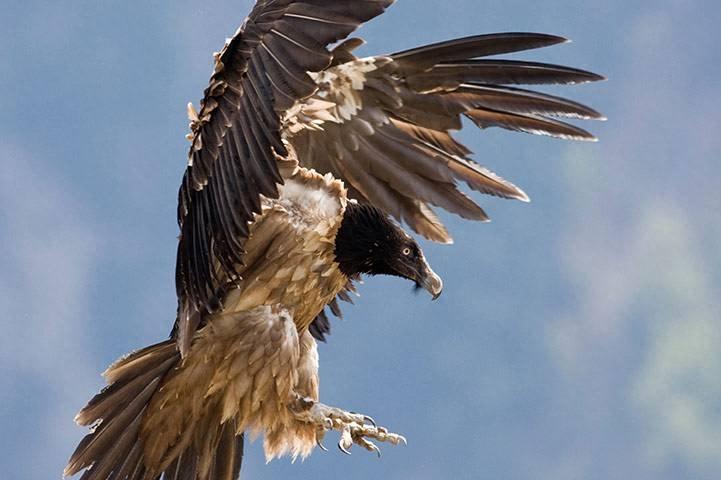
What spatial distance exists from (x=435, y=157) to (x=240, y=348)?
1243mm

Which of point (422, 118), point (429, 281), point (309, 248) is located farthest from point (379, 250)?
point (422, 118)

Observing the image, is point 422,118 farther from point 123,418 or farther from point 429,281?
point 123,418

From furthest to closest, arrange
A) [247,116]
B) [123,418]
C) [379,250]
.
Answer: [379,250]
[123,418]
[247,116]

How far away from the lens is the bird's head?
20.4 ft

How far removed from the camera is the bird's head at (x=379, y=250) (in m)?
6.20

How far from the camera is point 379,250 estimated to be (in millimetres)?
6312

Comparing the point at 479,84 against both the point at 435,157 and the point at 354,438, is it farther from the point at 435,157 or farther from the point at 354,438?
the point at 354,438

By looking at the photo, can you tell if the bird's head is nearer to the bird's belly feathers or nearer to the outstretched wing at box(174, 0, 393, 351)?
the bird's belly feathers

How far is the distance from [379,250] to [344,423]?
80 cm

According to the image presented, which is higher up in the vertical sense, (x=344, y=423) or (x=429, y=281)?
(x=429, y=281)

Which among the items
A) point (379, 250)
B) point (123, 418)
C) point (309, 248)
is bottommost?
point (123, 418)

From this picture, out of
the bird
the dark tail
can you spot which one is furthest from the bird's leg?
the dark tail

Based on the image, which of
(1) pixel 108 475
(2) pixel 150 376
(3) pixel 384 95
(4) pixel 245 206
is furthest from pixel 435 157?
(1) pixel 108 475

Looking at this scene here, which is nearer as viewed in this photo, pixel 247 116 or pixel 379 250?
pixel 247 116
